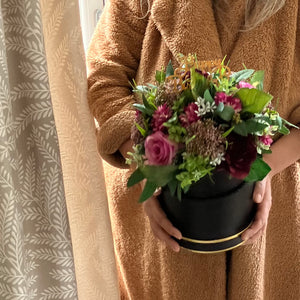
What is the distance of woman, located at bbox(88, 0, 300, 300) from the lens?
824mm

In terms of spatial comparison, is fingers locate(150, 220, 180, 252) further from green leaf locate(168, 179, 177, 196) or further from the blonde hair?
the blonde hair

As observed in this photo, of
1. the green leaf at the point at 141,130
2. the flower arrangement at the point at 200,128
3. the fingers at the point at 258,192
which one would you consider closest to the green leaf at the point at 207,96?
the flower arrangement at the point at 200,128

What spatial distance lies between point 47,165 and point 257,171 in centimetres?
31

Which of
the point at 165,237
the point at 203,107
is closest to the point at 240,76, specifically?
the point at 203,107

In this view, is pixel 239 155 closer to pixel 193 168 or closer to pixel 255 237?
pixel 193 168

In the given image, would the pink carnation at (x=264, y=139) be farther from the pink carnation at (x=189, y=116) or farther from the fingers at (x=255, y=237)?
the fingers at (x=255, y=237)

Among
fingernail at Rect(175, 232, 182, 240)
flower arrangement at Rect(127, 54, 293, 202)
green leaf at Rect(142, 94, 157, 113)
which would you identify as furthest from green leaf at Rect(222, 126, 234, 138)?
fingernail at Rect(175, 232, 182, 240)

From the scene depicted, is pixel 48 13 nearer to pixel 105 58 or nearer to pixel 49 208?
pixel 105 58

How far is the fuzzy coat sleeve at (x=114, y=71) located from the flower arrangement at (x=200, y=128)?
19 cm

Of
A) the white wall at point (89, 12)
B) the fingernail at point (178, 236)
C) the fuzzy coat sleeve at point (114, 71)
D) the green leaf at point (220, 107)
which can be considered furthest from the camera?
the white wall at point (89, 12)

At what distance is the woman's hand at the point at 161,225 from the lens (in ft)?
2.46

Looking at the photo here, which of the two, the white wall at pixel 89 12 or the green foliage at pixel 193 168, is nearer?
the green foliage at pixel 193 168

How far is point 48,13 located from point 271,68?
40 cm

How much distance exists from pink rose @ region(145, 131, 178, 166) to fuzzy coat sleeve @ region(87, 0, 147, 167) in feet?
0.74
